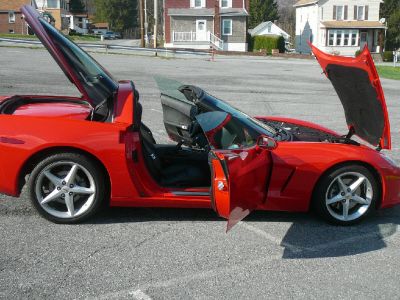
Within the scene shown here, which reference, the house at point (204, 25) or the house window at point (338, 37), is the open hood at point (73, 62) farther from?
the house window at point (338, 37)

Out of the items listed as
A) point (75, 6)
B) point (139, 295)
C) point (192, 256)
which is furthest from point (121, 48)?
point (75, 6)

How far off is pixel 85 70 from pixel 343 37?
57.6 meters

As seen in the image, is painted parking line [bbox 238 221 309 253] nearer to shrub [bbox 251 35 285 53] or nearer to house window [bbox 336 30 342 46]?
shrub [bbox 251 35 285 53]

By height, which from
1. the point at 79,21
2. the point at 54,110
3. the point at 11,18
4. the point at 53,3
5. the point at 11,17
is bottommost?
Answer: the point at 54,110

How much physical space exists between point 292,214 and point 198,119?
1519 mm

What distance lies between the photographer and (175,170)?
5059 mm

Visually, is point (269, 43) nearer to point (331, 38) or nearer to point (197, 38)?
point (197, 38)

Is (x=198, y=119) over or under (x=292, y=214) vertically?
over

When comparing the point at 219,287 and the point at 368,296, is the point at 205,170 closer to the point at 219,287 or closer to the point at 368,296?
the point at 219,287

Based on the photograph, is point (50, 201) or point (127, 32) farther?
point (127, 32)

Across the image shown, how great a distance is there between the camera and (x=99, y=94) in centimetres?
464

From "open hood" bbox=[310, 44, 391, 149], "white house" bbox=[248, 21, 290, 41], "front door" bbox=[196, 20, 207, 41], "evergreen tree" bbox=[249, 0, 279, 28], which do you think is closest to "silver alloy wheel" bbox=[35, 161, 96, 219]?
"open hood" bbox=[310, 44, 391, 149]

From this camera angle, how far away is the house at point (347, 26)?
57656 millimetres

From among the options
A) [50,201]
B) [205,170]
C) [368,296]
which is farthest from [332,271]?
[50,201]
